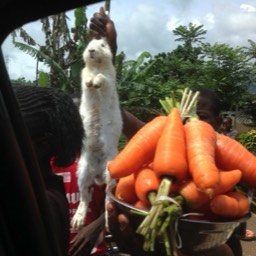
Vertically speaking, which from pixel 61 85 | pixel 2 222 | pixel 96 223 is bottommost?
pixel 96 223

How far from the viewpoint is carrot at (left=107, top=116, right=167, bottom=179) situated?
1742 mm

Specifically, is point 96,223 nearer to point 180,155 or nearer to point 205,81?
point 180,155

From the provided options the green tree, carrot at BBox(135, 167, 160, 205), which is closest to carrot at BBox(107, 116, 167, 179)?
carrot at BBox(135, 167, 160, 205)

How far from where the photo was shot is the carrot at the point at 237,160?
1.77 meters

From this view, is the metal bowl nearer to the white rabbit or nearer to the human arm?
the white rabbit

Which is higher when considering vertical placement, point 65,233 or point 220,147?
point 220,147

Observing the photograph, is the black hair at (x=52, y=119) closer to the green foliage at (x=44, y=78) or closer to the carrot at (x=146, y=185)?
the carrot at (x=146, y=185)

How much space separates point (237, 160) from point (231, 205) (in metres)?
0.28

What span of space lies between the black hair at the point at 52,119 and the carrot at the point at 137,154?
0.21 meters

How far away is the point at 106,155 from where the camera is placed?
2.87 meters

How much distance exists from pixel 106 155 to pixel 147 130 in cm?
104

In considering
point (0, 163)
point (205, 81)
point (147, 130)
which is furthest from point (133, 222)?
point (205, 81)


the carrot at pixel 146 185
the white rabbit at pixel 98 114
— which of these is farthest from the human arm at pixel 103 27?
the carrot at pixel 146 185

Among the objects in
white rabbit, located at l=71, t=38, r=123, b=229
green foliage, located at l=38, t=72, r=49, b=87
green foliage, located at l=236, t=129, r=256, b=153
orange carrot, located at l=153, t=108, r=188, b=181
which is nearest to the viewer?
orange carrot, located at l=153, t=108, r=188, b=181
